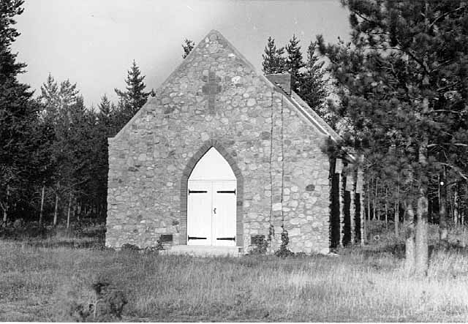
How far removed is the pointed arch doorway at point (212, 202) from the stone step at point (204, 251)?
0.58m

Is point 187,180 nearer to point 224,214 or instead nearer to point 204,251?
point 224,214

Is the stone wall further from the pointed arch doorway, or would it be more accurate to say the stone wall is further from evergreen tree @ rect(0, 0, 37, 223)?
evergreen tree @ rect(0, 0, 37, 223)

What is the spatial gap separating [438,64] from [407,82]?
0.87 m

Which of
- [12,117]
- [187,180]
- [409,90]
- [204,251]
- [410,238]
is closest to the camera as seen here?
[409,90]

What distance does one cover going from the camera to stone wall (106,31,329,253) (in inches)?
729

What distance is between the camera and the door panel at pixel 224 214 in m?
19.3

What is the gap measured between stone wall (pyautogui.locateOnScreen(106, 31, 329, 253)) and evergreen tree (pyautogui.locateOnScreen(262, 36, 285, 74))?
1279 inches

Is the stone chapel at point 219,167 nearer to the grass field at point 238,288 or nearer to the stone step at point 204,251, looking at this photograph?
the stone step at point 204,251

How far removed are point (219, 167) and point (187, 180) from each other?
48.2 inches

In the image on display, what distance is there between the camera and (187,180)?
65.0ft

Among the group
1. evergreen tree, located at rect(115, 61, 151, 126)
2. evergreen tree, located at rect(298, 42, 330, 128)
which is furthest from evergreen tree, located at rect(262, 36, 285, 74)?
evergreen tree, located at rect(115, 61, 151, 126)

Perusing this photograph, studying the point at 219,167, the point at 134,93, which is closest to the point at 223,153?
the point at 219,167

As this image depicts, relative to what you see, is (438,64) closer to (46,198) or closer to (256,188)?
(256,188)

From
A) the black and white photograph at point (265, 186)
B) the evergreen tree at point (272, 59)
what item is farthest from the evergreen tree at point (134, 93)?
the black and white photograph at point (265, 186)
